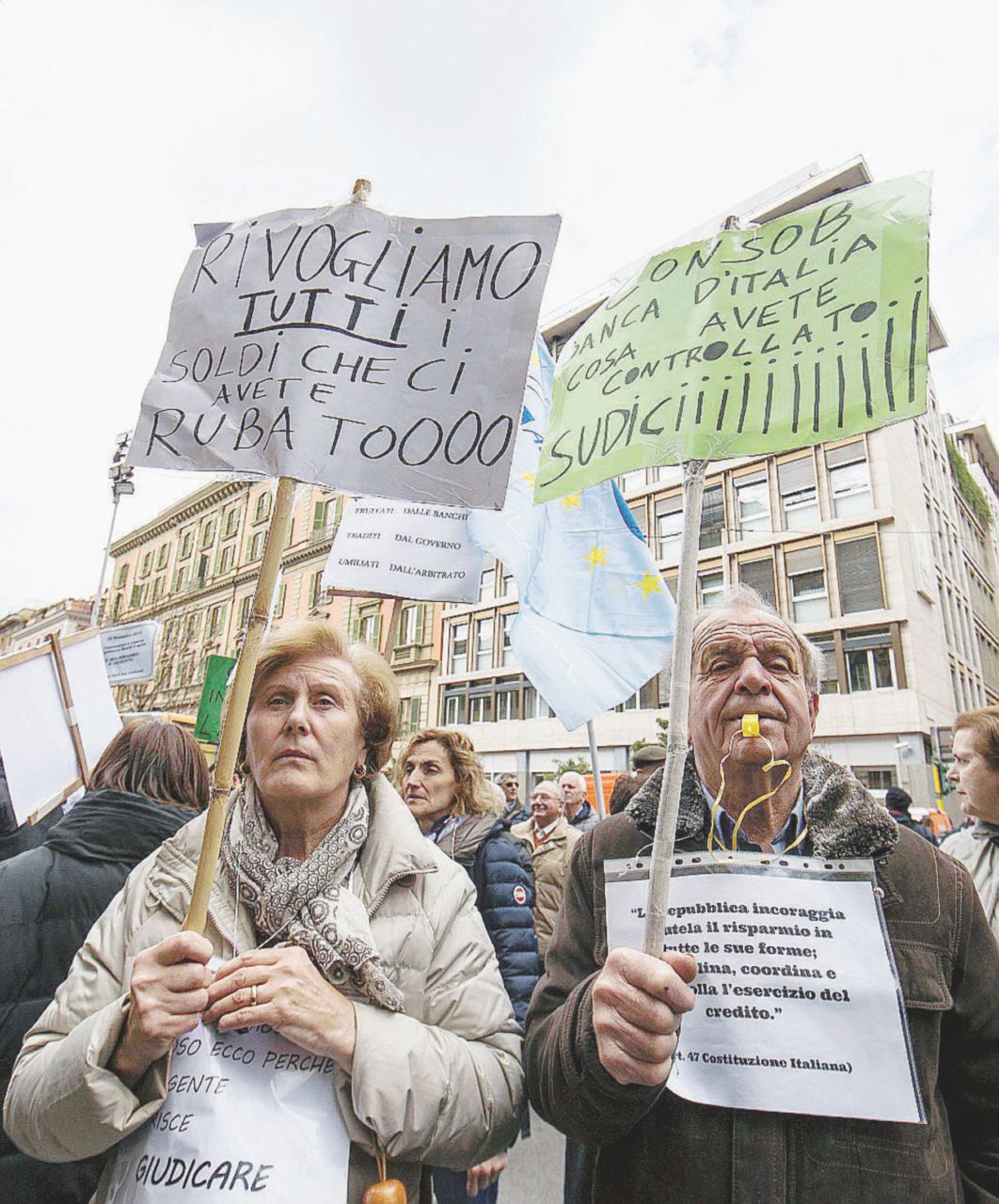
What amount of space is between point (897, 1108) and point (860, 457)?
82.6 feet

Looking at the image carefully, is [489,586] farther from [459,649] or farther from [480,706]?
[480,706]

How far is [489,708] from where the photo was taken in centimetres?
2923

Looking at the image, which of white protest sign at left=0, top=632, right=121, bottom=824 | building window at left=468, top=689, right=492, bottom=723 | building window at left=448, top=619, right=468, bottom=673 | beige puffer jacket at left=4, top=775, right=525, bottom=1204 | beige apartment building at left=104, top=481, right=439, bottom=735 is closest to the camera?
beige puffer jacket at left=4, top=775, right=525, bottom=1204

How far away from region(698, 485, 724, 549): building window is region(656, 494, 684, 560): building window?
3.33 feet

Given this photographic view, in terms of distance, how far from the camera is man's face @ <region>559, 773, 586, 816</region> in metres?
6.71

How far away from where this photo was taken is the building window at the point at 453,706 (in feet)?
98.9

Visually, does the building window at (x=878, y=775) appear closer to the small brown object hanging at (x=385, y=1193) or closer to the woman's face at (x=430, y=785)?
the woman's face at (x=430, y=785)

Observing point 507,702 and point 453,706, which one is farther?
point 453,706

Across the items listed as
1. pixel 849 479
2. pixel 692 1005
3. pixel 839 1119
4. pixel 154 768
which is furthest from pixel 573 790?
pixel 849 479

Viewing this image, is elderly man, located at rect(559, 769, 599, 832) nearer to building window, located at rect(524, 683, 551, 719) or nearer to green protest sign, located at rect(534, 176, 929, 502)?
green protest sign, located at rect(534, 176, 929, 502)

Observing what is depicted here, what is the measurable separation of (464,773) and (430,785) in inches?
6.5

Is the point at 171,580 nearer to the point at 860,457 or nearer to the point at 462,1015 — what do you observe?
the point at 860,457

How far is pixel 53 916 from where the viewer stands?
192 centimetres

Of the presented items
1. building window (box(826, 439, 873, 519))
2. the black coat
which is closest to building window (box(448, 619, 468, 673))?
building window (box(826, 439, 873, 519))
